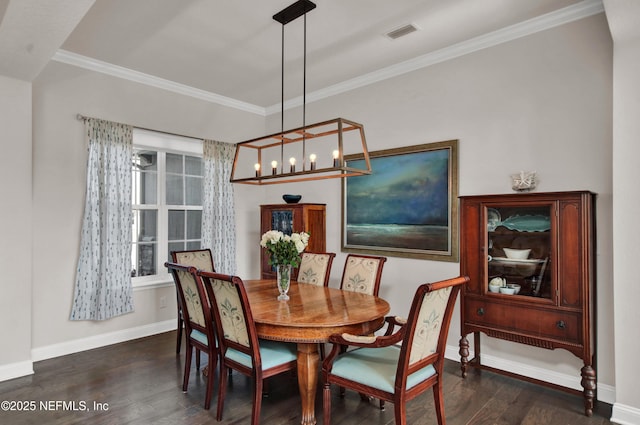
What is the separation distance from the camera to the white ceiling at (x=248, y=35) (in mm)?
2801

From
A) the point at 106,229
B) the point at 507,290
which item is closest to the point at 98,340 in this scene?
the point at 106,229

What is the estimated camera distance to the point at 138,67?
4180mm

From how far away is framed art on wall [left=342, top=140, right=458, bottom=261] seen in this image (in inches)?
148

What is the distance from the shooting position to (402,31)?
3383 millimetres

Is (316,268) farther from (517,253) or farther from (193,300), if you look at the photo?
(517,253)

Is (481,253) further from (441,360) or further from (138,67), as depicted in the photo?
(138,67)

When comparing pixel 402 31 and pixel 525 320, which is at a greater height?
pixel 402 31

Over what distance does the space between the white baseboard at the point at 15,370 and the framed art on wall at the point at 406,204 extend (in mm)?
3256

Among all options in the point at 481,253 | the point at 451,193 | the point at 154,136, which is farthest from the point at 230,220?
the point at 481,253

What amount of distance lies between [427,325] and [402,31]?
8.36 ft

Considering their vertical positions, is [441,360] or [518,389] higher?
[441,360]

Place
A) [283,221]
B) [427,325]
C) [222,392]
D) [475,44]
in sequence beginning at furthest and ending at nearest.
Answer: [283,221] < [475,44] < [222,392] < [427,325]

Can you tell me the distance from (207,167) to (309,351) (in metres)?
3.28

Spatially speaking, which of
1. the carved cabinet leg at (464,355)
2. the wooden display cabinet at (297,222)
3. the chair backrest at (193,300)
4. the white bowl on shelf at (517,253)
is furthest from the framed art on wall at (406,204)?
the chair backrest at (193,300)
